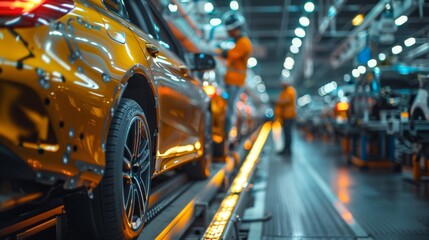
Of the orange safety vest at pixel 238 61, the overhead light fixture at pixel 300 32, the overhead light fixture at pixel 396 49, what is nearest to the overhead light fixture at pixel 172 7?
the orange safety vest at pixel 238 61

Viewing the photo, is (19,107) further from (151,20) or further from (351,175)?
(351,175)

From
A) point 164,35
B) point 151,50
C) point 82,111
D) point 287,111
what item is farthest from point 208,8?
point 82,111

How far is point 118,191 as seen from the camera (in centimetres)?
245

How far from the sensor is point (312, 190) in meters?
6.93

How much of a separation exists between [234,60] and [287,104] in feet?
18.1

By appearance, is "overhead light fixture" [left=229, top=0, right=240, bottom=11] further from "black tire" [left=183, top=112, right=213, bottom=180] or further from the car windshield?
"black tire" [left=183, top=112, right=213, bottom=180]

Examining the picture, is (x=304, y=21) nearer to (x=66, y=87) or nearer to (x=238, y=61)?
(x=238, y=61)

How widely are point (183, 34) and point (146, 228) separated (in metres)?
5.64

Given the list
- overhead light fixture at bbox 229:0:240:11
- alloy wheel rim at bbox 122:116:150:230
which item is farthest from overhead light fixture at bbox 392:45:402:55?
alloy wheel rim at bbox 122:116:150:230

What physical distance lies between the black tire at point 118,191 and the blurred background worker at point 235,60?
16.0 feet

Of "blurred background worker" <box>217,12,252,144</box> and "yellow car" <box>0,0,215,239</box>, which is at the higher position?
"blurred background worker" <box>217,12,252,144</box>

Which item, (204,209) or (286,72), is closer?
(204,209)

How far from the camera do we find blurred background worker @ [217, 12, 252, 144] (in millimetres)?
7605

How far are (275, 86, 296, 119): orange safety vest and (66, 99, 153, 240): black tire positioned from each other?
1038 centimetres
